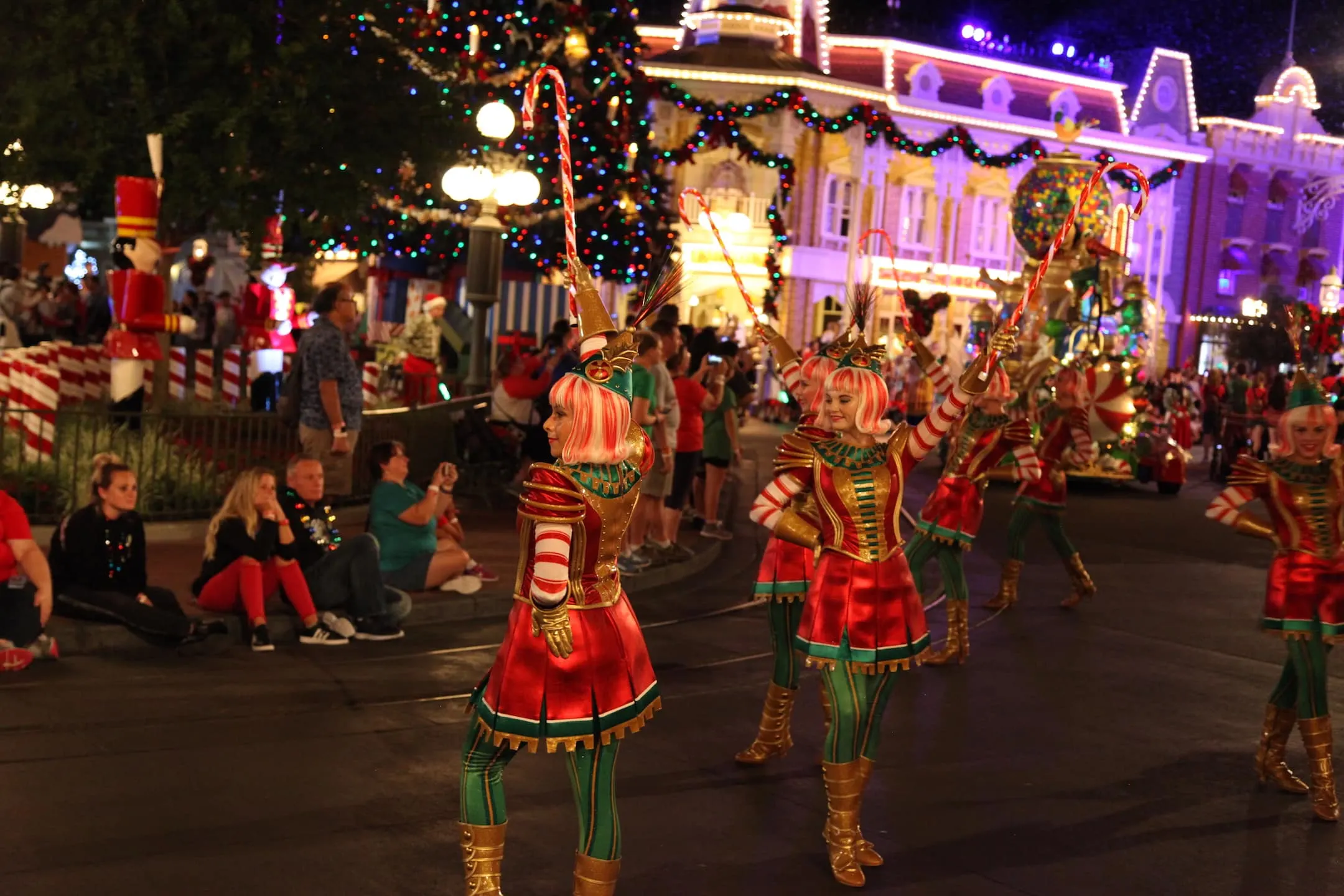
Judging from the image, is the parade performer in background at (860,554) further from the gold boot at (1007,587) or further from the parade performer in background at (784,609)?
the gold boot at (1007,587)

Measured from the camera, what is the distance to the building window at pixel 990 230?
42406mm

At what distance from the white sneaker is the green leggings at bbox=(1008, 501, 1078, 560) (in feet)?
13.3

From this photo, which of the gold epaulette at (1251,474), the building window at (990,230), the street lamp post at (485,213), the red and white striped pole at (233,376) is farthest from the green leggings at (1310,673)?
the building window at (990,230)

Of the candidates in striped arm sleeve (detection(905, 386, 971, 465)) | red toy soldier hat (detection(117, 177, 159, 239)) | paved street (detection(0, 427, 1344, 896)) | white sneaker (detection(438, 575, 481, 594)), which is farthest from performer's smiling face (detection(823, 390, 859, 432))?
red toy soldier hat (detection(117, 177, 159, 239))

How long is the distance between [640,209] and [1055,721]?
52.7ft

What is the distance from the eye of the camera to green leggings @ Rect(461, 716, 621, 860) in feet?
15.4

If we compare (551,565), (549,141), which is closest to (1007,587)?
(551,565)

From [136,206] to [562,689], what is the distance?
9.10 metres

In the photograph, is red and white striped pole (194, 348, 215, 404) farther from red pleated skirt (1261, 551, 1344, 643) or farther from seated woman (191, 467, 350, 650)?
red pleated skirt (1261, 551, 1344, 643)

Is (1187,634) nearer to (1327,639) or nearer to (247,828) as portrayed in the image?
(1327,639)

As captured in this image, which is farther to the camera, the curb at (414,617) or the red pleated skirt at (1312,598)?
the curb at (414,617)

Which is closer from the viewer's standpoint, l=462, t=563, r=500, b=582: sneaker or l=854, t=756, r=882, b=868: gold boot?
l=854, t=756, r=882, b=868: gold boot

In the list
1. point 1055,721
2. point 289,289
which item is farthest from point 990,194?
point 1055,721

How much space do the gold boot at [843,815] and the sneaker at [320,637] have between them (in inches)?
168
